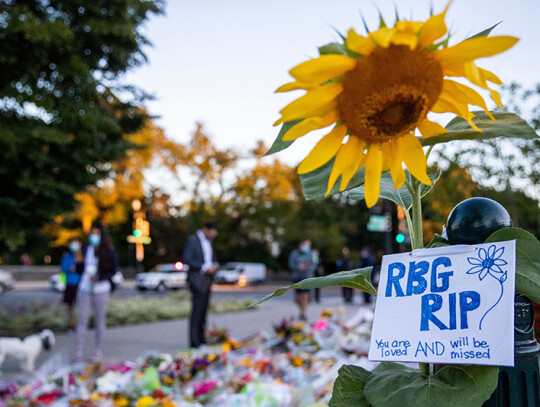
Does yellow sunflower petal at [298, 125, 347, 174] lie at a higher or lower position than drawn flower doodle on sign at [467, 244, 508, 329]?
higher

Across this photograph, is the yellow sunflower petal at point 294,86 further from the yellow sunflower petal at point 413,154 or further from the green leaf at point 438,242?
the green leaf at point 438,242

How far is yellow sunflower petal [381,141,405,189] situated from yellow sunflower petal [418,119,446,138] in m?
0.05

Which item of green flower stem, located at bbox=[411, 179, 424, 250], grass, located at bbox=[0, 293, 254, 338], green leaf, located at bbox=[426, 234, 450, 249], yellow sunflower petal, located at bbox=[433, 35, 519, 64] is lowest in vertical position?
grass, located at bbox=[0, 293, 254, 338]

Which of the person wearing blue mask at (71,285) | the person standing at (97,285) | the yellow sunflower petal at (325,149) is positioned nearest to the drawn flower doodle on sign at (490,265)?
the yellow sunflower petal at (325,149)

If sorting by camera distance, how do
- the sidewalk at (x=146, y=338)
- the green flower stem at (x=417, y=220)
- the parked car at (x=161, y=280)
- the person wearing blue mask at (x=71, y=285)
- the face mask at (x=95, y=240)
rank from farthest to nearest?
the parked car at (x=161, y=280) → the person wearing blue mask at (x=71, y=285) → the sidewalk at (x=146, y=338) → the face mask at (x=95, y=240) → the green flower stem at (x=417, y=220)

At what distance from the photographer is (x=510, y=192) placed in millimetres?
9383

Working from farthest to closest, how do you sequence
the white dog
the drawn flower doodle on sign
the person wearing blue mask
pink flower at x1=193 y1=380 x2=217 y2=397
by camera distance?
the person wearing blue mask, the white dog, pink flower at x1=193 y1=380 x2=217 y2=397, the drawn flower doodle on sign

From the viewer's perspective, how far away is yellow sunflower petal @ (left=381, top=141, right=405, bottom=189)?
0.82 meters

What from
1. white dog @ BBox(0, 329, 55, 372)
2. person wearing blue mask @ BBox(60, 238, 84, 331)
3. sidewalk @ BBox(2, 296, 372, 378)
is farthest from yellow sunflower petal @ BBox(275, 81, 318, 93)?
person wearing blue mask @ BBox(60, 238, 84, 331)

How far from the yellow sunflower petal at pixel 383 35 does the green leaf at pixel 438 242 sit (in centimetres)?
55

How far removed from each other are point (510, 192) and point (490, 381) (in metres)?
9.55

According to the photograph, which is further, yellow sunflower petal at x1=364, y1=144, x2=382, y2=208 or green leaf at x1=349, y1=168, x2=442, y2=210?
green leaf at x1=349, y1=168, x2=442, y2=210

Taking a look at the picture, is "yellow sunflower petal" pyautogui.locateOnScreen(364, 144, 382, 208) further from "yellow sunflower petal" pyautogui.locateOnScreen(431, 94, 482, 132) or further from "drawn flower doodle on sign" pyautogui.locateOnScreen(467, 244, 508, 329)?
"drawn flower doodle on sign" pyautogui.locateOnScreen(467, 244, 508, 329)

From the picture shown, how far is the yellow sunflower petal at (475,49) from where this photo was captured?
706 millimetres
